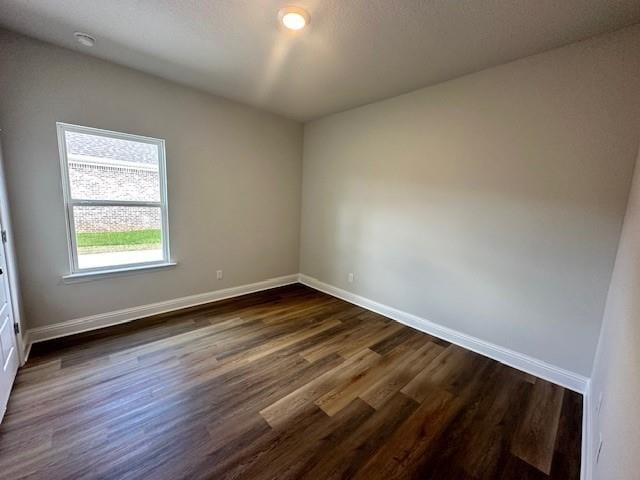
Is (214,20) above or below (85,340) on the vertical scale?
above

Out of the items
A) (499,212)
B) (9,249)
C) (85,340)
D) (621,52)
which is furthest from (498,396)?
(9,249)

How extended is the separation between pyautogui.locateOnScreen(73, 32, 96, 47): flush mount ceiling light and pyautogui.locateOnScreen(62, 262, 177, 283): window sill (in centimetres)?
206

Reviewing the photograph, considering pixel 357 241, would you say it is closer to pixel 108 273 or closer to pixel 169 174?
pixel 169 174

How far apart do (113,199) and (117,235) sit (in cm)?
38

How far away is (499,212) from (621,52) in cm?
128

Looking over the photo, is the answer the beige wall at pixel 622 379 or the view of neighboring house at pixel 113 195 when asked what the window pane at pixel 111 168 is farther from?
the beige wall at pixel 622 379

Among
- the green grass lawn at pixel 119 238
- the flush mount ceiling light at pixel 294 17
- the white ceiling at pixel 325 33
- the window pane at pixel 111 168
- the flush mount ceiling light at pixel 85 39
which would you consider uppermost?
the white ceiling at pixel 325 33

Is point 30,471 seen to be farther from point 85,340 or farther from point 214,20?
point 214,20

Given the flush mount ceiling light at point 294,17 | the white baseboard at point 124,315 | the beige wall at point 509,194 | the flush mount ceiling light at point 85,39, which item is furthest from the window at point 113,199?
the beige wall at point 509,194

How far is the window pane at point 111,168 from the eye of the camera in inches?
102

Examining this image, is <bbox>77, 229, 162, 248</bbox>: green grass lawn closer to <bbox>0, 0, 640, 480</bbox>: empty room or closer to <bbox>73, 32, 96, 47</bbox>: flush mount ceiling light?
<bbox>0, 0, 640, 480</bbox>: empty room

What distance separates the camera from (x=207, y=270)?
3592 millimetres

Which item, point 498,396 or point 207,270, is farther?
point 207,270

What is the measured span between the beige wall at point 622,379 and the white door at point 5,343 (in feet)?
10.1
